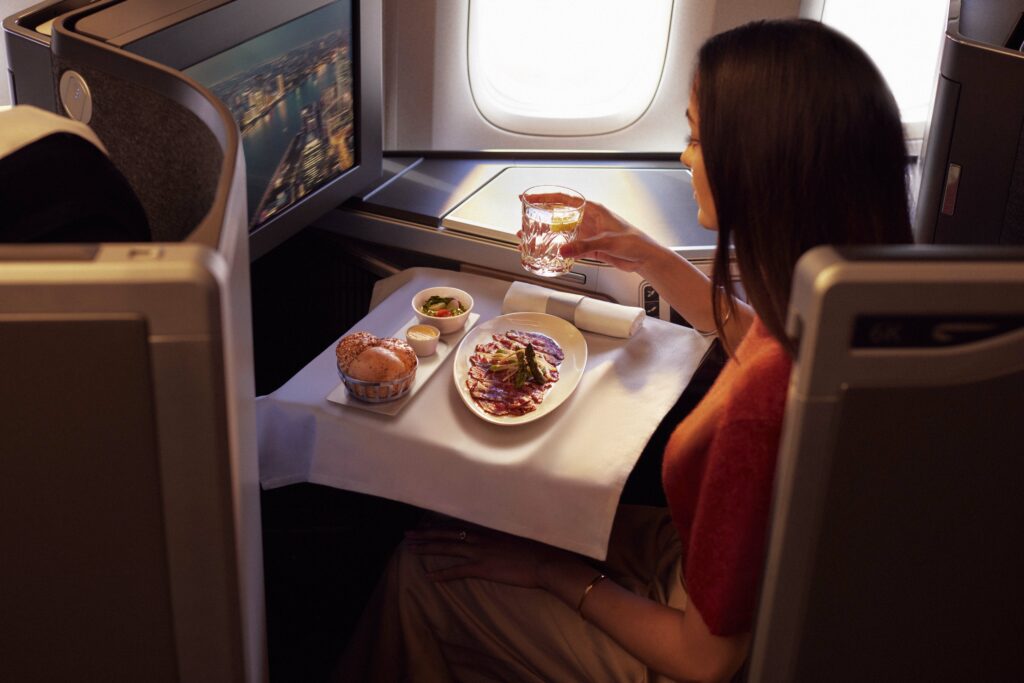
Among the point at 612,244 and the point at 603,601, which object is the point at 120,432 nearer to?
the point at 603,601

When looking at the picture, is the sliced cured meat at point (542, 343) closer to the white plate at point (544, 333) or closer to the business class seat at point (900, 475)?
the white plate at point (544, 333)

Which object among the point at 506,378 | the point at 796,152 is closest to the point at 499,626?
the point at 506,378

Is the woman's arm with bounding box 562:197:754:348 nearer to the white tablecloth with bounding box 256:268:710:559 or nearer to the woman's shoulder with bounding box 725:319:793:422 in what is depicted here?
the white tablecloth with bounding box 256:268:710:559

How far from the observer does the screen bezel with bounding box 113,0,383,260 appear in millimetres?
1229

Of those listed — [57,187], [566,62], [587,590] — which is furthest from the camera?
[566,62]

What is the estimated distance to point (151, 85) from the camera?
0.97 meters

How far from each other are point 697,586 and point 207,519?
1.74ft

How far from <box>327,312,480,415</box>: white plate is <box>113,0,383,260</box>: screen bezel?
266 millimetres

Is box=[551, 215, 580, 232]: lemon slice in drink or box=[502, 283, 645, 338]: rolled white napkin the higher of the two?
box=[551, 215, 580, 232]: lemon slice in drink

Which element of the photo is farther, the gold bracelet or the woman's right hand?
the woman's right hand

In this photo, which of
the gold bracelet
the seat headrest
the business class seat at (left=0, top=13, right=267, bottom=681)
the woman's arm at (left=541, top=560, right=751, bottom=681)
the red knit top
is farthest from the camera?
the gold bracelet

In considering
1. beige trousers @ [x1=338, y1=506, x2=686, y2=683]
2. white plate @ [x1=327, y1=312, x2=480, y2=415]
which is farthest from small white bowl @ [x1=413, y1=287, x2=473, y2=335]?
beige trousers @ [x1=338, y1=506, x2=686, y2=683]

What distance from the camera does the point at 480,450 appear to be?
51.2 inches

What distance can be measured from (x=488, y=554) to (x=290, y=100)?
2.44 ft
